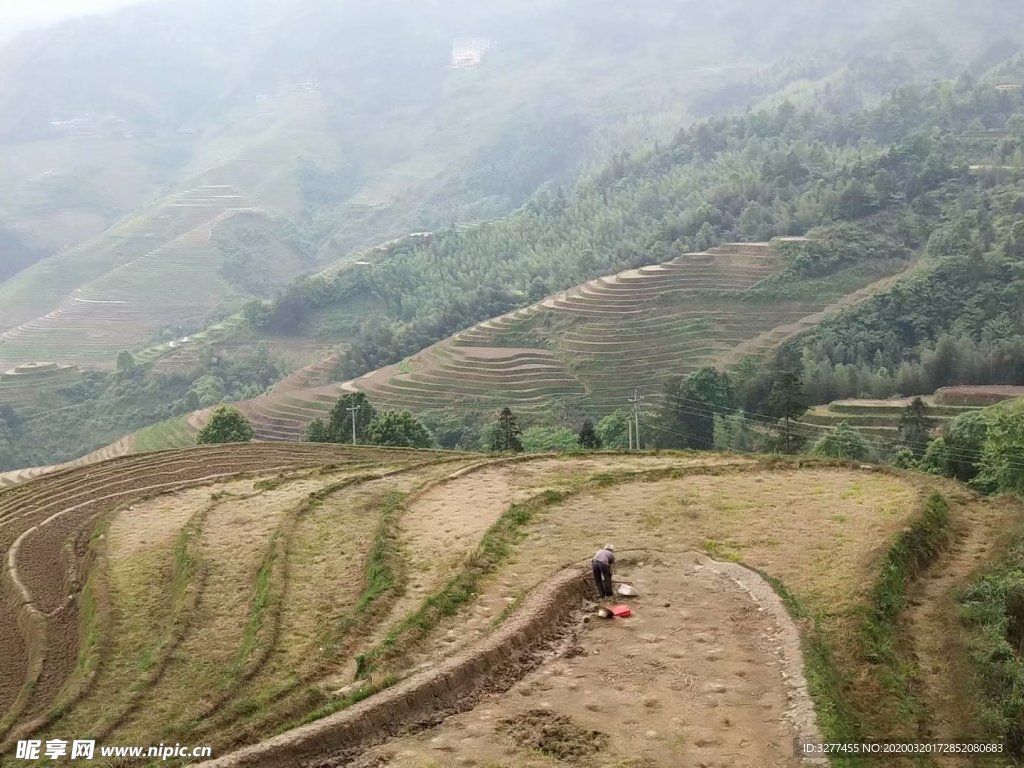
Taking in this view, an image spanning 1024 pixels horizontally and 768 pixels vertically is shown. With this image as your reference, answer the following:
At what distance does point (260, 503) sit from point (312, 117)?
171772mm

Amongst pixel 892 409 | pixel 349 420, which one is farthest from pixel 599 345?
pixel 349 420

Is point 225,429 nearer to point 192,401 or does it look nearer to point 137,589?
point 137,589

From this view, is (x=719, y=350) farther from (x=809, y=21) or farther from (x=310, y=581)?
(x=809, y=21)

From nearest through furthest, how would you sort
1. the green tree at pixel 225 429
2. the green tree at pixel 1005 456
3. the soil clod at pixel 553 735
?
the soil clod at pixel 553 735
the green tree at pixel 1005 456
the green tree at pixel 225 429

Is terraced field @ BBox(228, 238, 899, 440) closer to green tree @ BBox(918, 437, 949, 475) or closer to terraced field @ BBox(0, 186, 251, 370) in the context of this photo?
green tree @ BBox(918, 437, 949, 475)

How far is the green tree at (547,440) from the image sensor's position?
38403 mm

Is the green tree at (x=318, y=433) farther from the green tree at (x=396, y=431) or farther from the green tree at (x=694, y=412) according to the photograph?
the green tree at (x=694, y=412)

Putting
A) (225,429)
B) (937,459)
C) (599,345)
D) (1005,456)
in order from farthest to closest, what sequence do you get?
(599,345)
(225,429)
(937,459)
(1005,456)

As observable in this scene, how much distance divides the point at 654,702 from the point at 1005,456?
58.2 ft

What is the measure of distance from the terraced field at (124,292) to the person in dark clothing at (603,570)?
72727 mm

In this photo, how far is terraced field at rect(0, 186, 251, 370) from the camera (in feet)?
276

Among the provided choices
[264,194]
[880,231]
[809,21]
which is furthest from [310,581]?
[809,21]

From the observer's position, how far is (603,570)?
1228 cm

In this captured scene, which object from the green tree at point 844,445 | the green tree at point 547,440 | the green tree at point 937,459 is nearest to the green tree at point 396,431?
the green tree at point 547,440
